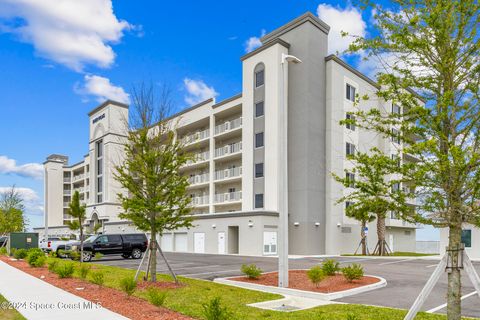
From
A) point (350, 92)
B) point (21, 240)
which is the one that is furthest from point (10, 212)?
point (350, 92)

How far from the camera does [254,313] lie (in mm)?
9852

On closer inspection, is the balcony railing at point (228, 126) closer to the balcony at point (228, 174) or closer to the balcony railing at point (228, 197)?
the balcony at point (228, 174)

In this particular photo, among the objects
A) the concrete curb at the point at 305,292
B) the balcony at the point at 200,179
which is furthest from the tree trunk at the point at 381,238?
the concrete curb at the point at 305,292

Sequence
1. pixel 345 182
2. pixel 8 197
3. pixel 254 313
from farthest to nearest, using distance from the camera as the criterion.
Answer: pixel 8 197
pixel 254 313
pixel 345 182

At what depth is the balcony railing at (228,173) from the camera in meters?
43.2

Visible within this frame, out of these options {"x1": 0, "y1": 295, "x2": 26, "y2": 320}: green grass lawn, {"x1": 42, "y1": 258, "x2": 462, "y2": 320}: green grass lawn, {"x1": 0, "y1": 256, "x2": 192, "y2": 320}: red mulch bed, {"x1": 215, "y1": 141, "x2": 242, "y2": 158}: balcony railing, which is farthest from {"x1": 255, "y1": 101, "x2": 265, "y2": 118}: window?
{"x1": 0, "y1": 295, "x2": 26, "y2": 320}: green grass lawn

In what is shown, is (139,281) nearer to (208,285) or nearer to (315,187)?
(208,285)

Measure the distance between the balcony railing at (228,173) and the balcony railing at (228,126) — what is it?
4.36 metres

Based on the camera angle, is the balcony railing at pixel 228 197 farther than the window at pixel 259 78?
Yes

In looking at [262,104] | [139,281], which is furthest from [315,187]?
[139,281]

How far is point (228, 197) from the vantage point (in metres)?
43.8

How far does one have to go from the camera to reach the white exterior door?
35.8 m

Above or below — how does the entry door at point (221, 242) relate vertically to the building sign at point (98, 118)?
below

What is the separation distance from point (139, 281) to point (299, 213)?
81.6ft
